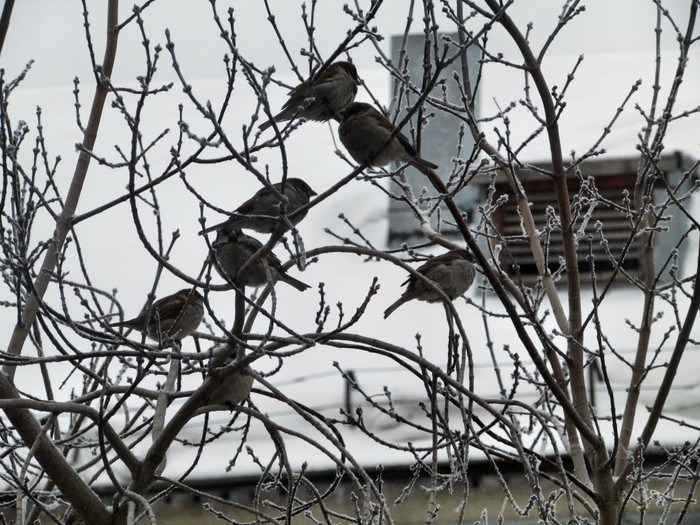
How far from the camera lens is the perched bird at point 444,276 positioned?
521 centimetres

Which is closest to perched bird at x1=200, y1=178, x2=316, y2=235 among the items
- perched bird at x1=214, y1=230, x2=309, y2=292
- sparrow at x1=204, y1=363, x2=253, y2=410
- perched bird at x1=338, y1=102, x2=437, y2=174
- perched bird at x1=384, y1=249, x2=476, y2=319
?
perched bird at x1=214, y1=230, x2=309, y2=292

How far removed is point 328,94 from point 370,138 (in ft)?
0.84

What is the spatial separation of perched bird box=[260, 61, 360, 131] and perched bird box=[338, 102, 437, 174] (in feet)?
0.23

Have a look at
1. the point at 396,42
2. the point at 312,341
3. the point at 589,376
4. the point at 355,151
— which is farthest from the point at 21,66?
the point at 312,341

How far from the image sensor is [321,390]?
24.8 feet

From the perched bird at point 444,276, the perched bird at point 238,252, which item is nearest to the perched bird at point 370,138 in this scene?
the perched bird at point 238,252

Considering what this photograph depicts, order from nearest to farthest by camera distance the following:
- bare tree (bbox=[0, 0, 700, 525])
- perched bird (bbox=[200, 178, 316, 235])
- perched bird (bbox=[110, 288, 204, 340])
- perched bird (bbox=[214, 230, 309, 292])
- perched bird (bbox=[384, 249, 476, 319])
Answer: bare tree (bbox=[0, 0, 700, 525]) < perched bird (bbox=[200, 178, 316, 235]) < perched bird (bbox=[214, 230, 309, 292]) < perched bird (bbox=[110, 288, 204, 340]) < perched bird (bbox=[384, 249, 476, 319])

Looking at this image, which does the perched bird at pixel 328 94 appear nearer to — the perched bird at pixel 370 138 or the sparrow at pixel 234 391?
the perched bird at pixel 370 138

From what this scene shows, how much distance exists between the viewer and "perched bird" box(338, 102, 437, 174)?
429 centimetres

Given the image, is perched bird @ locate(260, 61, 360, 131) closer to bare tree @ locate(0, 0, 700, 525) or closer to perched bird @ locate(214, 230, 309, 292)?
bare tree @ locate(0, 0, 700, 525)

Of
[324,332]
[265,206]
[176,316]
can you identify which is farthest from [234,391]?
[176,316]

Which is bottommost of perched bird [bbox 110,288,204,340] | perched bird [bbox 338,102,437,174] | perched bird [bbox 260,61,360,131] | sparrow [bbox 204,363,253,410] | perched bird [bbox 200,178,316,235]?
sparrow [bbox 204,363,253,410]

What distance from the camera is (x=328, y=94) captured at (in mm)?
4305

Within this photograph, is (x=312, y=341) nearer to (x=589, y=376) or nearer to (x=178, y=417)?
(x=178, y=417)
